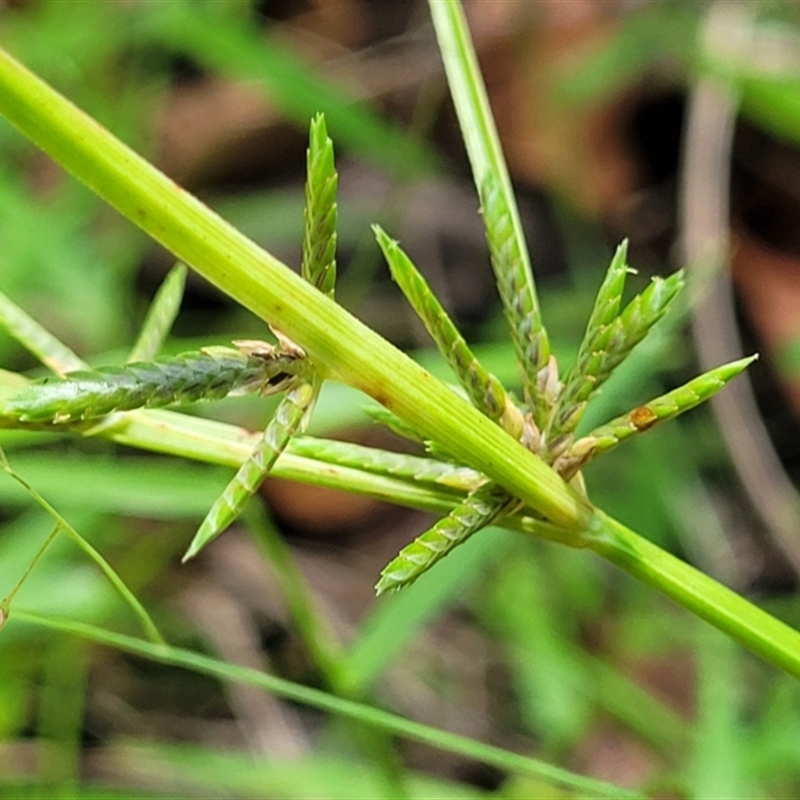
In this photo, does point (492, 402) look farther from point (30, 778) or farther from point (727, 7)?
point (727, 7)

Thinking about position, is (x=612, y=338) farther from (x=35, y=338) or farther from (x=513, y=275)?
(x=35, y=338)

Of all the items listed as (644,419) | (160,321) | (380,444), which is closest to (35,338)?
(160,321)

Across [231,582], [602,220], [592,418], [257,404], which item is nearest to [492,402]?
[592,418]

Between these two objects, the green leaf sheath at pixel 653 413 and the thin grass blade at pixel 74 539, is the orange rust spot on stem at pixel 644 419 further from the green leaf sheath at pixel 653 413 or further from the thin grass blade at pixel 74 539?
the thin grass blade at pixel 74 539

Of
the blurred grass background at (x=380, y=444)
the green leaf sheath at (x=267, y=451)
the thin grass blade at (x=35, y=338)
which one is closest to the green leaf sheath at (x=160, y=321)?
the thin grass blade at (x=35, y=338)

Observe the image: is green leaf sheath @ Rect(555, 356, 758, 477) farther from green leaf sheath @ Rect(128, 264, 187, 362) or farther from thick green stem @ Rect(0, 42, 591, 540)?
green leaf sheath @ Rect(128, 264, 187, 362)

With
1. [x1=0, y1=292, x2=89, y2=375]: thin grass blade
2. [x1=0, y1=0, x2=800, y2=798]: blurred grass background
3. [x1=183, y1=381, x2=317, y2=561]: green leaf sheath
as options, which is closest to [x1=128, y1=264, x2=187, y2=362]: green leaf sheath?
[x1=0, y1=292, x2=89, y2=375]: thin grass blade
